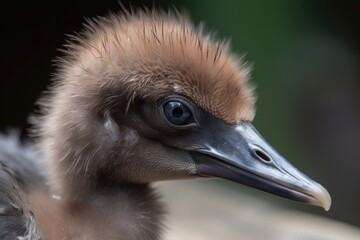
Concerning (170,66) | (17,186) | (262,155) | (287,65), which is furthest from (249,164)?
→ (287,65)

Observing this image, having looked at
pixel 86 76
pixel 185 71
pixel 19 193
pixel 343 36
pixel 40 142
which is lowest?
pixel 19 193

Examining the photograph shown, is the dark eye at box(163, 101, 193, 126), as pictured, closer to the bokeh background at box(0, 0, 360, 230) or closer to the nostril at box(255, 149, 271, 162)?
the nostril at box(255, 149, 271, 162)

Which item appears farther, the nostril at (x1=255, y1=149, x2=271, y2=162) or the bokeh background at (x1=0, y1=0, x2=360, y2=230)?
the bokeh background at (x1=0, y1=0, x2=360, y2=230)

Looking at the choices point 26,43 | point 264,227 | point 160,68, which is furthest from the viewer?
point 26,43

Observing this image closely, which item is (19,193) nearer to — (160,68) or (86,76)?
(86,76)

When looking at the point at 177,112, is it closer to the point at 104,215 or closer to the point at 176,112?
the point at 176,112

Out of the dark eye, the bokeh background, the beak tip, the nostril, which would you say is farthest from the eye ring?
the bokeh background

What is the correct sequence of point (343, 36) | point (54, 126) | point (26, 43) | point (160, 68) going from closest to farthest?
point (160, 68)
point (54, 126)
point (343, 36)
point (26, 43)

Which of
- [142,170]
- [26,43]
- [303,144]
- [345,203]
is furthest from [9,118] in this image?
[142,170]
